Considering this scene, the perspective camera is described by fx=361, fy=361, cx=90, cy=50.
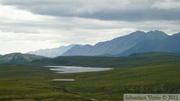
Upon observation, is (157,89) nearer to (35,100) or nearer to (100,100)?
(100,100)

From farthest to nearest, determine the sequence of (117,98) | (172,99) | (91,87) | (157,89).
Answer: (91,87)
(157,89)
(117,98)
(172,99)

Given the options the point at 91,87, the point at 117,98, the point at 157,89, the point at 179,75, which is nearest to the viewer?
the point at 117,98

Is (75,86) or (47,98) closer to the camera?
(47,98)

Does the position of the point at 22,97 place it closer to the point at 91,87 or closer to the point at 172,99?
the point at 91,87

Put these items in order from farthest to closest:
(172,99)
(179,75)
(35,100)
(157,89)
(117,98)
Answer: (179,75) → (157,89) → (117,98) → (35,100) → (172,99)

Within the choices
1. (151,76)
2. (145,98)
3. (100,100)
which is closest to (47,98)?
(100,100)

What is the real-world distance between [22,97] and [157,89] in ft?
191

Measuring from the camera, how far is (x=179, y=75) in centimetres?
18975

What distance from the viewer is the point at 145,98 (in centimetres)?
7925


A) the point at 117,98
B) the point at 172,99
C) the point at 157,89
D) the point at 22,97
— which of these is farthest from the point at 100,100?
the point at 172,99

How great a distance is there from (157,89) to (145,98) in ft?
246

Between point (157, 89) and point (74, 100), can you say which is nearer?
point (74, 100)

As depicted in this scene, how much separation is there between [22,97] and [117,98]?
33.6 m

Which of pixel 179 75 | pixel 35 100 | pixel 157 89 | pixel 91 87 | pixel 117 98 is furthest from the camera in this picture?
pixel 179 75
